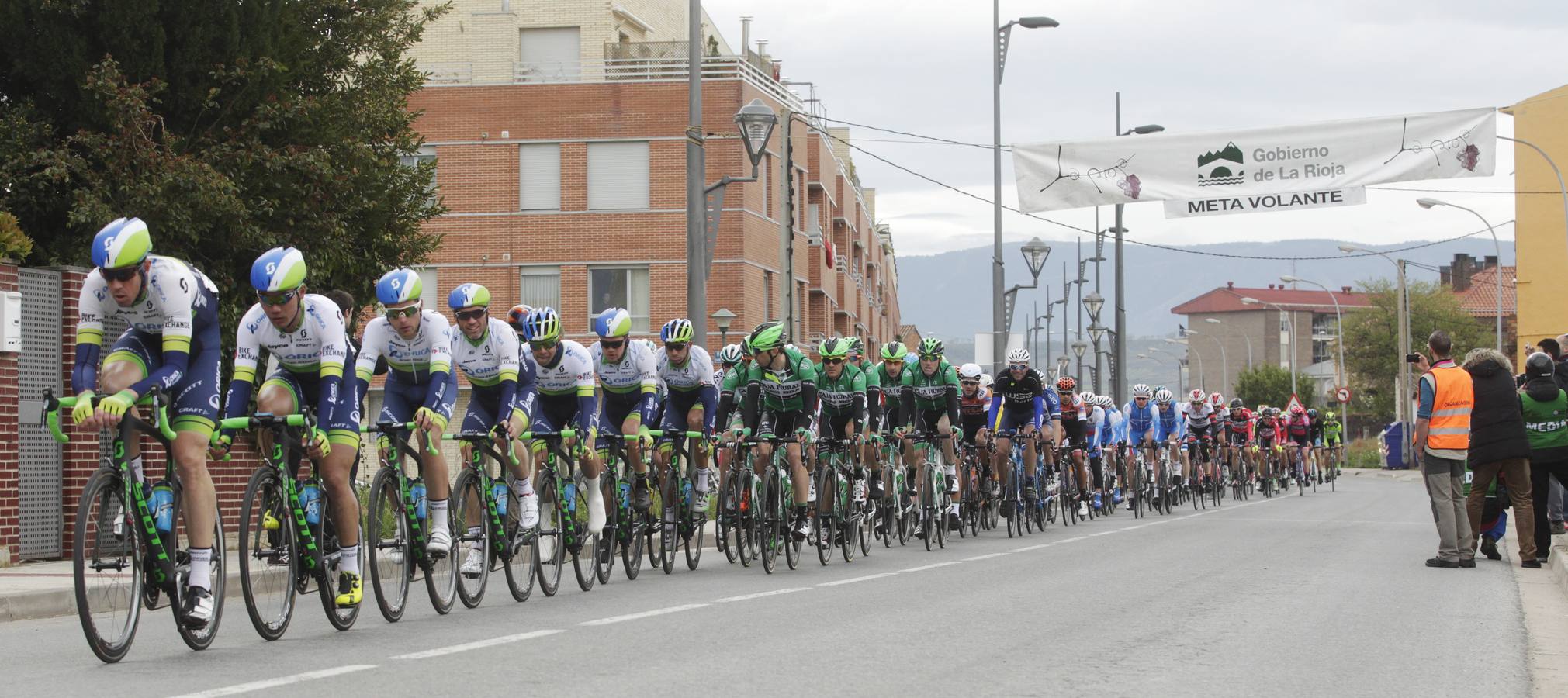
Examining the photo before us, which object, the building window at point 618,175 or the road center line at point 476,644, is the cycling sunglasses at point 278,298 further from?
the building window at point 618,175

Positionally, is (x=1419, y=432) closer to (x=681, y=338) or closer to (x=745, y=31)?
(x=681, y=338)

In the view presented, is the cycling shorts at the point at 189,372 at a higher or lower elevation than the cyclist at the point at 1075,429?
higher

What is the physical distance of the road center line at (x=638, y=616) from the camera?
10.3m

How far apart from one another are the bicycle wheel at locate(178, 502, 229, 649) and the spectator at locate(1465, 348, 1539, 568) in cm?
1085

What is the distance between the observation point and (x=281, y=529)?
30.6 ft

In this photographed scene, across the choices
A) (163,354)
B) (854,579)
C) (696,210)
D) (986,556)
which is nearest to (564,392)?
(854,579)

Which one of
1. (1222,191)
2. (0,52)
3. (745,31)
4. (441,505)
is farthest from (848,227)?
(441,505)

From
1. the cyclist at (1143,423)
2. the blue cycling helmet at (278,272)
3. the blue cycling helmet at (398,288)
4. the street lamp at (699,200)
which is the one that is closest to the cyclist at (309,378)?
the blue cycling helmet at (278,272)

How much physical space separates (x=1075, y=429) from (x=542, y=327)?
13.3 m

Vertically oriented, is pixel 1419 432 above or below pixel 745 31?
below

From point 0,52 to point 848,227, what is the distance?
44.5 metres

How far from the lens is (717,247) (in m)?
45.8

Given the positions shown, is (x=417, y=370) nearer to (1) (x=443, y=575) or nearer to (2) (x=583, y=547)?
(1) (x=443, y=575)

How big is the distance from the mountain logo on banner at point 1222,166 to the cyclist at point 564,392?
1395 centimetres
